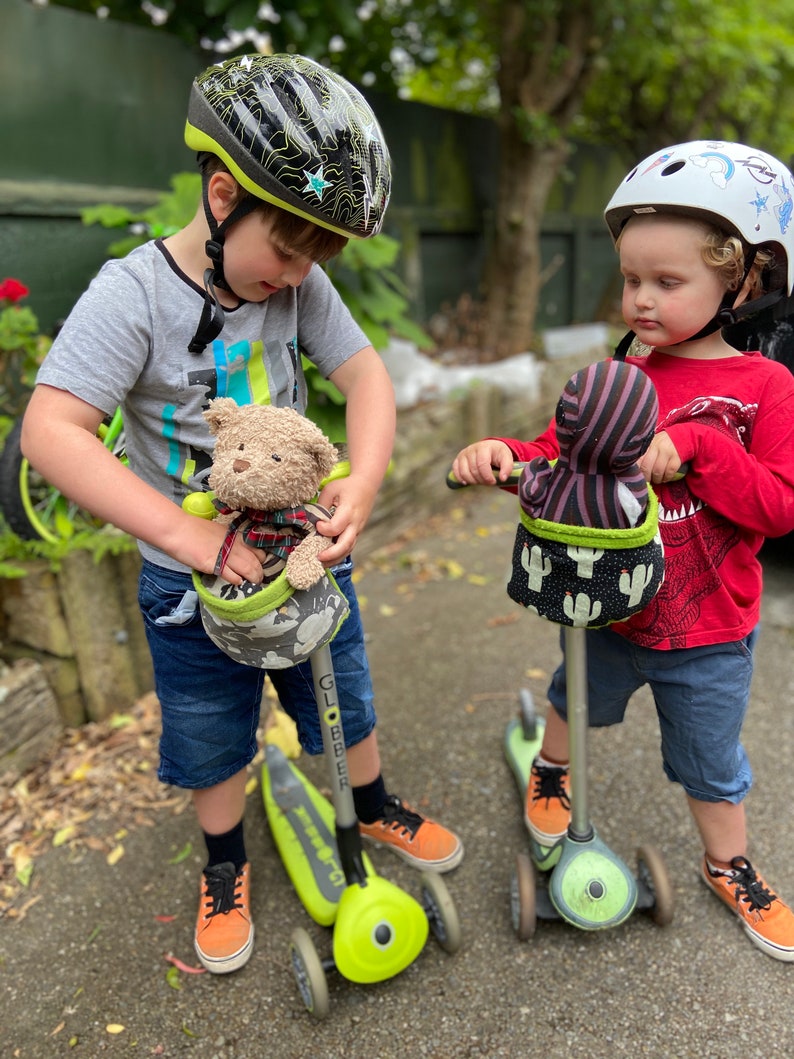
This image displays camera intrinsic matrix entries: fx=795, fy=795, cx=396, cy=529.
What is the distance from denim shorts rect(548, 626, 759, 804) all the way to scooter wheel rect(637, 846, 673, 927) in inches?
9.3

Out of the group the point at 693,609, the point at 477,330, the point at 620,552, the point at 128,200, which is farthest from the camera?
the point at 477,330

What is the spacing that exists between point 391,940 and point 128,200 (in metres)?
3.60

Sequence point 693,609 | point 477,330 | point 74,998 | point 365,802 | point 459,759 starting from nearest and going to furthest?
point 693,609 < point 74,998 < point 365,802 < point 459,759 < point 477,330

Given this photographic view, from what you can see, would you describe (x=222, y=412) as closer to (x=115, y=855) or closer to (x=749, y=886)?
(x=115, y=855)

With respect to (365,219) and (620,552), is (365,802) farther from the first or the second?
(365,219)

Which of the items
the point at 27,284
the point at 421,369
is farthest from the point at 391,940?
the point at 421,369

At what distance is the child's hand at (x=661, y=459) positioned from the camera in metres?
1.63

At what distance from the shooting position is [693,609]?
1.83m

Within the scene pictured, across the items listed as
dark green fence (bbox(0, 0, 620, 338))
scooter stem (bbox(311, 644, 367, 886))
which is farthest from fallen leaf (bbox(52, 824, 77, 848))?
dark green fence (bbox(0, 0, 620, 338))

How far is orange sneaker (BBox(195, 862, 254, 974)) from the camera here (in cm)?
206

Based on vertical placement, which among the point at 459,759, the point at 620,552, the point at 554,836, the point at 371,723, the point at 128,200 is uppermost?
the point at 128,200

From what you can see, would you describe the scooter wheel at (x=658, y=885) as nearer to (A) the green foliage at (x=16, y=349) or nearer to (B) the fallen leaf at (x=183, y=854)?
(B) the fallen leaf at (x=183, y=854)

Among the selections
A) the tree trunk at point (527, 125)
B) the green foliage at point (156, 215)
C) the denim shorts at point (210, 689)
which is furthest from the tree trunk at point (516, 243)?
the denim shorts at point (210, 689)

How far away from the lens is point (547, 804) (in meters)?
2.32
